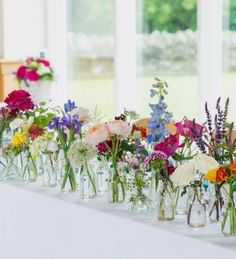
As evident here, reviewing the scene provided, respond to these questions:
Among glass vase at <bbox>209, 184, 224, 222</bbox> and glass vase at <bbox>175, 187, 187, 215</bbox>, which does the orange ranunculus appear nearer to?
glass vase at <bbox>209, 184, 224, 222</bbox>

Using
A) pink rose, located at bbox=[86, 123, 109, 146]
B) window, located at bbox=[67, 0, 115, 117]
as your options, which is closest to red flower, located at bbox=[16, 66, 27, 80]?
window, located at bbox=[67, 0, 115, 117]

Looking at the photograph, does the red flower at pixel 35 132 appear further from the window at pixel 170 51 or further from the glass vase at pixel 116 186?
the window at pixel 170 51

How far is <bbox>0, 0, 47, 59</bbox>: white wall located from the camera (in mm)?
6520

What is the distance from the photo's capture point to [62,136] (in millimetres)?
2451

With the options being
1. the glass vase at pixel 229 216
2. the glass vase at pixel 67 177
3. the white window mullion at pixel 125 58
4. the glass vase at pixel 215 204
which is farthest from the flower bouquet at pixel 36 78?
the glass vase at pixel 229 216

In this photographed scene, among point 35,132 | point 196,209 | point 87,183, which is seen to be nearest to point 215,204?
point 196,209

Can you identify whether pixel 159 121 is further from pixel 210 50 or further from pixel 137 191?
pixel 210 50

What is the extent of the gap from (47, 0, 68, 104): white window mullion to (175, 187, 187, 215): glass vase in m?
4.69

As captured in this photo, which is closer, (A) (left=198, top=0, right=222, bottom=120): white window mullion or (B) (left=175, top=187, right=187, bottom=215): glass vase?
(B) (left=175, top=187, right=187, bottom=215): glass vase

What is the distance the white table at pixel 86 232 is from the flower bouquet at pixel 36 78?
9.62 ft

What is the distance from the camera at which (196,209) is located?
78.2 inches

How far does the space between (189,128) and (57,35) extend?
16.2ft

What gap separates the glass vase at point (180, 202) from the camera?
6.89ft

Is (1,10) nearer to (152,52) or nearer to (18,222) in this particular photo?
(152,52)
